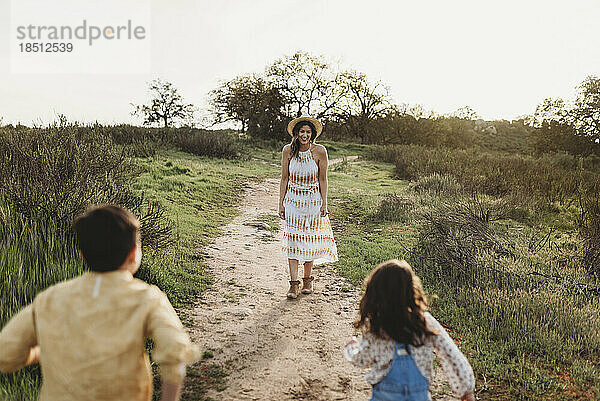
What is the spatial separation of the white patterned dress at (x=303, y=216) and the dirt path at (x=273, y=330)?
61 centimetres

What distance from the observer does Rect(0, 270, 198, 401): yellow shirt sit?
1.83 m

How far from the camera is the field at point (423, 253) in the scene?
4086 millimetres

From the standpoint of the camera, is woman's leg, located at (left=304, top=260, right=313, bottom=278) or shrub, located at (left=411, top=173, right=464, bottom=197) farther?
shrub, located at (left=411, top=173, right=464, bottom=197)

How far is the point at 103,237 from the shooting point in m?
1.86

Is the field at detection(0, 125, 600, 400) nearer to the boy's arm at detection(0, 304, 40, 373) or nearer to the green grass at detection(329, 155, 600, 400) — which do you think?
the green grass at detection(329, 155, 600, 400)

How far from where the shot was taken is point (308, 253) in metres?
5.70

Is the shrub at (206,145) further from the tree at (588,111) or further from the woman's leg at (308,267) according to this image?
the tree at (588,111)

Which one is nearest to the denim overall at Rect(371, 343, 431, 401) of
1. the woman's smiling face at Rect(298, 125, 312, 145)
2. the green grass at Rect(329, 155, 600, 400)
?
the green grass at Rect(329, 155, 600, 400)

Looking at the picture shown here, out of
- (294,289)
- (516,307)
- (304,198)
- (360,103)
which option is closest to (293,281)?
(294,289)

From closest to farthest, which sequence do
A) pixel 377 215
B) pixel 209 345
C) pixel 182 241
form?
1. pixel 209 345
2. pixel 182 241
3. pixel 377 215

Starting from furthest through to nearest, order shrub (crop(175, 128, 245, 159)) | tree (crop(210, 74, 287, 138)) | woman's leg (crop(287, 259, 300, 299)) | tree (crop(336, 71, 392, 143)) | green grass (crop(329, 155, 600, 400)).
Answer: tree (crop(336, 71, 392, 143)) < tree (crop(210, 74, 287, 138)) < shrub (crop(175, 128, 245, 159)) < woman's leg (crop(287, 259, 300, 299)) < green grass (crop(329, 155, 600, 400))

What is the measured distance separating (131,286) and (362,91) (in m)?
45.1

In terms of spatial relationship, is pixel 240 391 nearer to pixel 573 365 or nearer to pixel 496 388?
pixel 496 388

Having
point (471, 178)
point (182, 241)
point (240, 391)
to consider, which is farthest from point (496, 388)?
point (471, 178)
